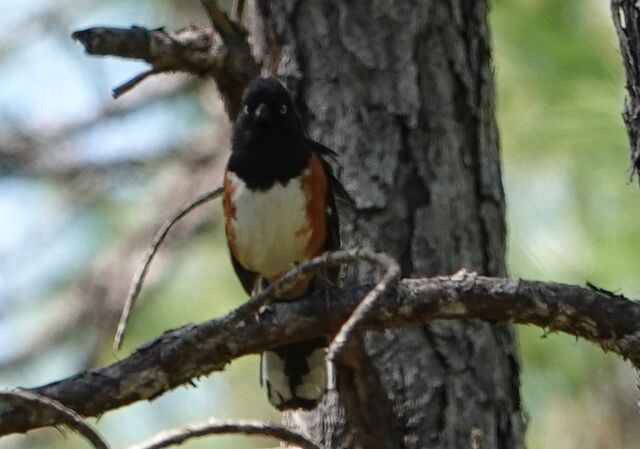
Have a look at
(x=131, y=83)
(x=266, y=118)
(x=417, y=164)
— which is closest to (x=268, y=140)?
(x=266, y=118)

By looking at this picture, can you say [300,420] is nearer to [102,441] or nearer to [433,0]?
[433,0]

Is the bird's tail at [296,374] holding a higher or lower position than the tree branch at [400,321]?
higher

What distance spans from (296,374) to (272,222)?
14.8 inches

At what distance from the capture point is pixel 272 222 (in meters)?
3.12

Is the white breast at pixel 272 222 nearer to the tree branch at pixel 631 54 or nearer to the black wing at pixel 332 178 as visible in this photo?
the black wing at pixel 332 178

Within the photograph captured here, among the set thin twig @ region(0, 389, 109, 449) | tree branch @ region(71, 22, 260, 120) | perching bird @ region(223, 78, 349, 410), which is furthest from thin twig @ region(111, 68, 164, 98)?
thin twig @ region(0, 389, 109, 449)

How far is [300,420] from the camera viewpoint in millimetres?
3096

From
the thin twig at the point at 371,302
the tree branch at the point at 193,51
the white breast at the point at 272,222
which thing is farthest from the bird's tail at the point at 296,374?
the thin twig at the point at 371,302

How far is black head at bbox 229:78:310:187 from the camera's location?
3076 millimetres

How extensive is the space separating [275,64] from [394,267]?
4.62ft

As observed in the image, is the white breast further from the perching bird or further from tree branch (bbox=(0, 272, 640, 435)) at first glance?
tree branch (bbox=(0, 272, 640, 435))

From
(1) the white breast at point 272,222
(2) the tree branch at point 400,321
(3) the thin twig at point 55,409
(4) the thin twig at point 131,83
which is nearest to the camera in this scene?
(3) the thin twig at point 55,409

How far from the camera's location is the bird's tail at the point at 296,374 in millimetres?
3041

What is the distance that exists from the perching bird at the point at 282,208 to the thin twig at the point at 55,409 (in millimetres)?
1105
